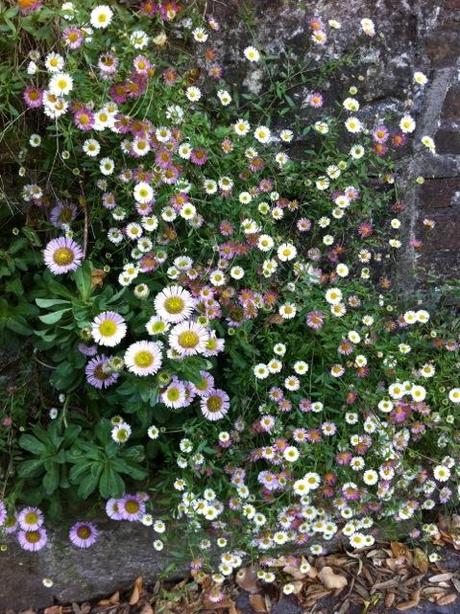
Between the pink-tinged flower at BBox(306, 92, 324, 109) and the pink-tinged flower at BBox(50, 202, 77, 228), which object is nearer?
the pink-tinged flower at BBox(50, 202, 77, 228)

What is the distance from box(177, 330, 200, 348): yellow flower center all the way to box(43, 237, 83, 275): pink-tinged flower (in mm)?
382

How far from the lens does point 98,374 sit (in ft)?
6.00

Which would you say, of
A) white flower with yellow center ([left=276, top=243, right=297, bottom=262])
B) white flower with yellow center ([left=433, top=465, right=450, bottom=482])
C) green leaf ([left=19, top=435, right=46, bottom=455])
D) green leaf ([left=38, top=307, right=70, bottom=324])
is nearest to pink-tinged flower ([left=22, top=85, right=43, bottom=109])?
green leaf ([left=38, top=307, right=70, bottom=324])

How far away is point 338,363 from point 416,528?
Answer: 2.73 ft

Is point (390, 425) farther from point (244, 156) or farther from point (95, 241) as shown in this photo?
point (95, 241)

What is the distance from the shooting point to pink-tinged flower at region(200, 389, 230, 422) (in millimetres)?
1930

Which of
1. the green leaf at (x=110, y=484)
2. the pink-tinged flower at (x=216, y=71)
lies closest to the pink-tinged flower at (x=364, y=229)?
the pink-tinged flower at (x=216, y=71)

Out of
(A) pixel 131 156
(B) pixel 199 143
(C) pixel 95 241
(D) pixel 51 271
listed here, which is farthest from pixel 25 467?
(B) pixel 199 143

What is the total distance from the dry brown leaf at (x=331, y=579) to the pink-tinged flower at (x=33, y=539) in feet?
3.27

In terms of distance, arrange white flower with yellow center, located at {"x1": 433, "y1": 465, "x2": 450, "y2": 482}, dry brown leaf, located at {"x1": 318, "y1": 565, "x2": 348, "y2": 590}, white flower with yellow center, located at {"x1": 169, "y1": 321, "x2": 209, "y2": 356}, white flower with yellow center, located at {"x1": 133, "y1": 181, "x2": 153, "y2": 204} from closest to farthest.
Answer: white flower with yellow center, located at {"x1": 169, "y1": 321, "x2": 209, "y2": 356} → white flower with yellow center, located at {"x1": 133, "y1": 181, "x2": 153, "y2": 204} → white flower with yellow center, located at {"x1": 433, "y1": 465, "x2": 450, "y2": 482} → dry brown leaf, located at {"x1": 318, "y1": 565, "x2": 348, "y2": 590}

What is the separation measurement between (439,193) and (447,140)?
0.60 ft

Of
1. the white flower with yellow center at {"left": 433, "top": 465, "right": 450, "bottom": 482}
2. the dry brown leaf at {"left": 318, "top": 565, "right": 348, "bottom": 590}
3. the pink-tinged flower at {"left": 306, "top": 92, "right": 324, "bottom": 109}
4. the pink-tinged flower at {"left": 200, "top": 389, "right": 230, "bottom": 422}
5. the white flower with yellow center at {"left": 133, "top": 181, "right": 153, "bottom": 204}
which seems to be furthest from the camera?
the dry brown leaf at {"left": 318, "top": 565, "right": 348, "bottom": 590}

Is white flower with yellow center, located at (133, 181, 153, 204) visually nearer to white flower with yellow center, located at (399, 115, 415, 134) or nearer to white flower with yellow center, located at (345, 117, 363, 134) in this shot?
white flower with yellow center, located at (345, 117, 363, 134)

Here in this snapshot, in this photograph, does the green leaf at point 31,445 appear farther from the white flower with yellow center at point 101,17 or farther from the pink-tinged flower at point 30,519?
the white flower with yellow center at point 101,17
